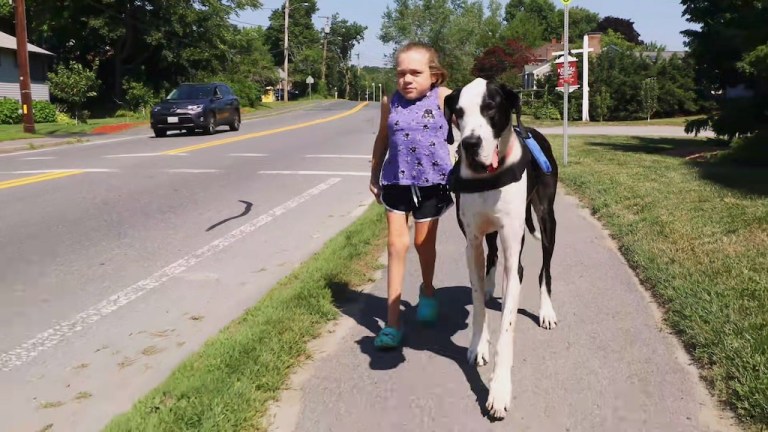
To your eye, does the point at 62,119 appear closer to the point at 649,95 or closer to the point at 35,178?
the point at 35,178

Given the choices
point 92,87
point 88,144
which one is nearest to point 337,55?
point 92,87

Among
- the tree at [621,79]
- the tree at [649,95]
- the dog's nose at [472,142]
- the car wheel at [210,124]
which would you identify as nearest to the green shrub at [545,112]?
the tree at [621,79]

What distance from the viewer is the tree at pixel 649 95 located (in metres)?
35.4

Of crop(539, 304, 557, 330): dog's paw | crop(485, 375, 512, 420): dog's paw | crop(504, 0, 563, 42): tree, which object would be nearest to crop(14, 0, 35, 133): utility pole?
crop(539, 304, 557, 330): dog's paw

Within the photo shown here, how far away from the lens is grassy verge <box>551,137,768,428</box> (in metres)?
3.63

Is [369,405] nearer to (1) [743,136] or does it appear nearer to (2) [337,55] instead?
(1) [743,136]

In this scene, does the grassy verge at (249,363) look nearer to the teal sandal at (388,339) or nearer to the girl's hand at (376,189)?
the teal sandal at (388,339)

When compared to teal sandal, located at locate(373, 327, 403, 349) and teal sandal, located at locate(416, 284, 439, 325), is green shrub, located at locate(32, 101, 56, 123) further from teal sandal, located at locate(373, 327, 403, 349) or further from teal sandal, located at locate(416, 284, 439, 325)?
teal sandal, located at locate(373, 327, 403, 349)

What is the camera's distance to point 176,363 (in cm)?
415

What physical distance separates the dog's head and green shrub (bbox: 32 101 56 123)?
3434cm

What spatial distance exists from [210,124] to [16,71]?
2108cm

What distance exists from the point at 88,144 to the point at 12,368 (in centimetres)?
1789

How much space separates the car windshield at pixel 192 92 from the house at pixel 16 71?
54.6ft

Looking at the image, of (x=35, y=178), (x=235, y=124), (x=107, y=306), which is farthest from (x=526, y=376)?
(x=235, y=124)
